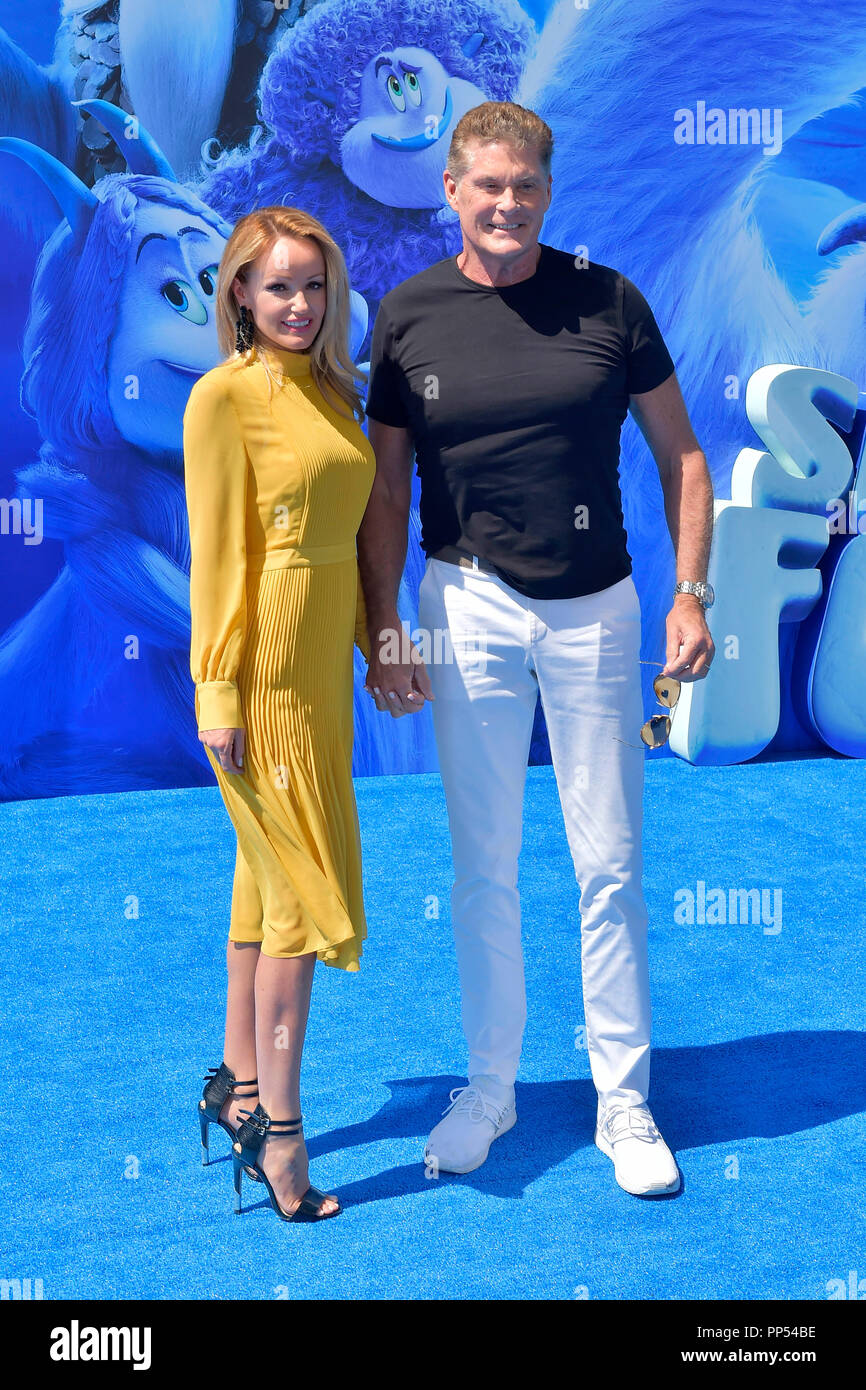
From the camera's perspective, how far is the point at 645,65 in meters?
6.21

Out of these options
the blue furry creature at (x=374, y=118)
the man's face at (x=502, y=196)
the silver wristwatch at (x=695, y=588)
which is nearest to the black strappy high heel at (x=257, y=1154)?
the silver wristwatch at (x=695, y=588)

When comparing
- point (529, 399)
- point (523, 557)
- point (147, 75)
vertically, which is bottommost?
point (523, 557)

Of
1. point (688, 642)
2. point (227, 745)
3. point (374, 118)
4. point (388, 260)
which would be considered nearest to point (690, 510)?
point (688, 642)

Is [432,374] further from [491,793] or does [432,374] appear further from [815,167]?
[815,167]

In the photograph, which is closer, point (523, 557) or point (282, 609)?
point (282, 609)

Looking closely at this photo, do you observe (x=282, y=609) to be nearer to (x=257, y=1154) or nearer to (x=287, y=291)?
(x=287, y=291)

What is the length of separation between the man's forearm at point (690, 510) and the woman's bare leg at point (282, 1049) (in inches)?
44.9

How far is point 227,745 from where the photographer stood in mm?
2666

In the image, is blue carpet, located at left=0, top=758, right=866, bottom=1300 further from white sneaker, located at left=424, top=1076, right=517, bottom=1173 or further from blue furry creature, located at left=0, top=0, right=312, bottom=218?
blue furry creature, located at left=0, top=0, right=312, bottom=218

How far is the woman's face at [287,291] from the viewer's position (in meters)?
2.61

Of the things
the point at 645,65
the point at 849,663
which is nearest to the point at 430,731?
the point at 849,663

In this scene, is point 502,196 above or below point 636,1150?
above

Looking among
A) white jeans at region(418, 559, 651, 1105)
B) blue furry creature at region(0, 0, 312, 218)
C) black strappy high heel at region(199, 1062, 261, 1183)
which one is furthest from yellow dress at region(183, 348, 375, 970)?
blue furry creature at region(0, 0, 312, 218)

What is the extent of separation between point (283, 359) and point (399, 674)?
26.8 inches
